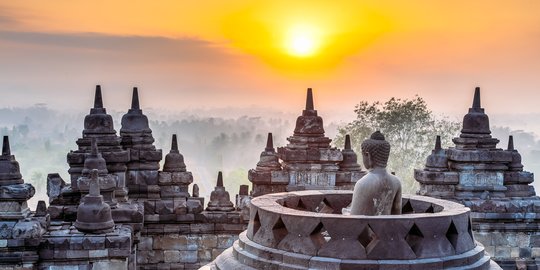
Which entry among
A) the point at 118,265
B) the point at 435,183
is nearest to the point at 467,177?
the point at 435,183

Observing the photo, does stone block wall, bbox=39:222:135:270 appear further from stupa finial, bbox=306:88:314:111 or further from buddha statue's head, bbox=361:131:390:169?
stupa finial, bbox=306:88:314:111

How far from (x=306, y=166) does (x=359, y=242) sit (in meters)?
9.93

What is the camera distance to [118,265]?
14.5m

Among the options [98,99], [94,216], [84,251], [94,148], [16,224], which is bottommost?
[84,251]

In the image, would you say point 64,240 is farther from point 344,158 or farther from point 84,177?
point 344,158

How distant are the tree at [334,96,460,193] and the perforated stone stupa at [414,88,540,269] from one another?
1748 centimetres

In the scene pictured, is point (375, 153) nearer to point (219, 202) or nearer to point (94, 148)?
point (94, 148)

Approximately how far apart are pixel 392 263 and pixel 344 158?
416 inches

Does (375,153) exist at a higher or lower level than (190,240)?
higher

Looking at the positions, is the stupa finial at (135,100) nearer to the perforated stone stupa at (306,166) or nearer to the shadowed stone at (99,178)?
the shadowed stone at (99,178)

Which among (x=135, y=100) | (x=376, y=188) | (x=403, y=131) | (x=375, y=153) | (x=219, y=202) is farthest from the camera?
(x=403, y=131)

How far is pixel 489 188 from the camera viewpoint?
19.3 metres

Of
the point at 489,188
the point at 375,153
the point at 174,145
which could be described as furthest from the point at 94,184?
the point at 489,188

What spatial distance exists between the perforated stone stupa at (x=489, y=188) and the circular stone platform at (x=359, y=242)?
377 inches
